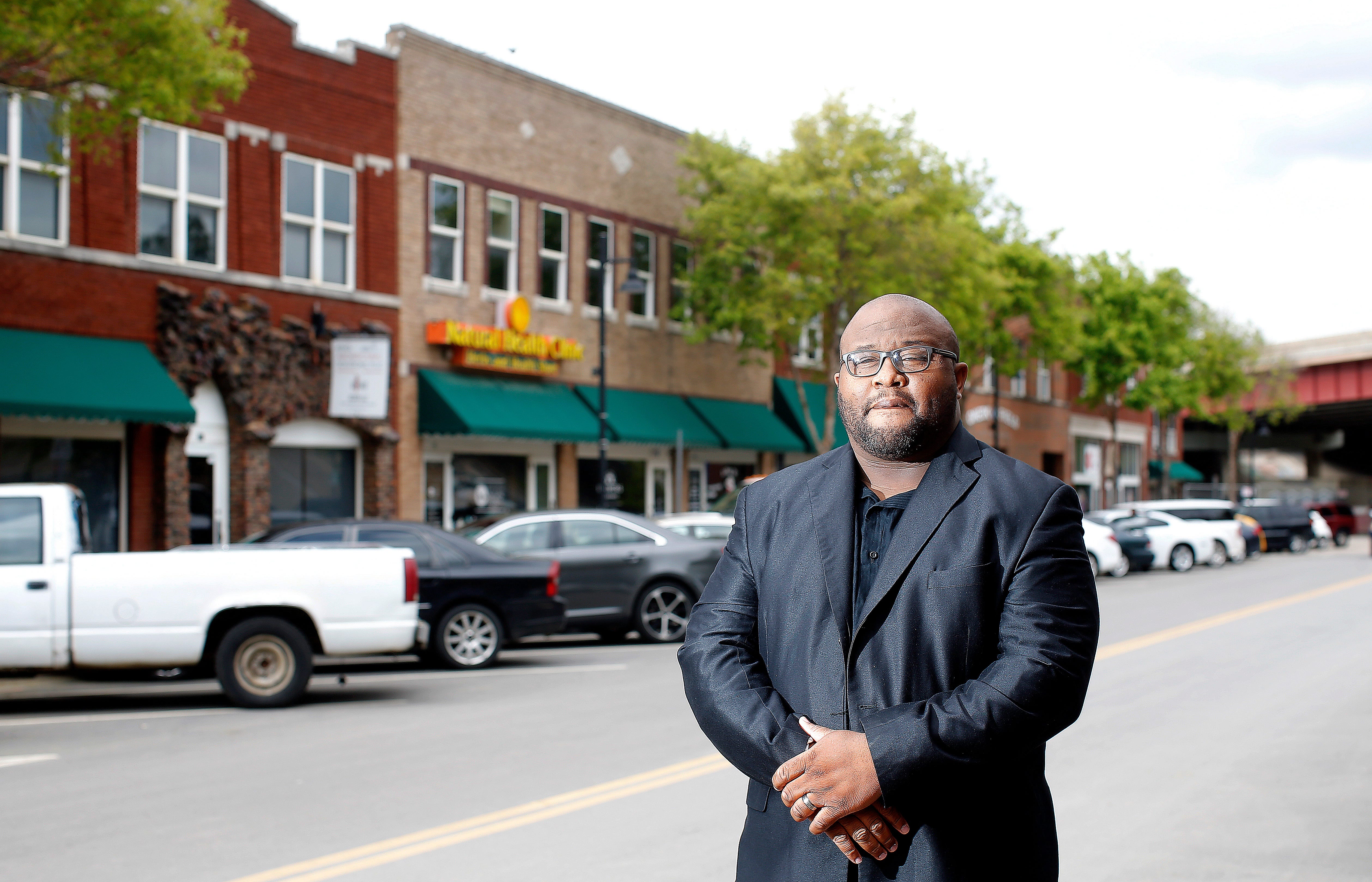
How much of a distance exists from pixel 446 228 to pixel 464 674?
12.9 meters

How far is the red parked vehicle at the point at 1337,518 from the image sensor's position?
48.2m

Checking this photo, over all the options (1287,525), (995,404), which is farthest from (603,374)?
(1287,525)

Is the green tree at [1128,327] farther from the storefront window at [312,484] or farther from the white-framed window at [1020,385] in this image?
the storefront window at [312,484]

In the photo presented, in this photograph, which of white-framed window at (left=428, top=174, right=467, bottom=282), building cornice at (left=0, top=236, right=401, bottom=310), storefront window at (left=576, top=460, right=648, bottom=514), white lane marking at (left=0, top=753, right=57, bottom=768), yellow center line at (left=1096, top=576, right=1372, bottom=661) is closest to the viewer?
white lane marking at (left=0, top=753, right=57, bottom=768)

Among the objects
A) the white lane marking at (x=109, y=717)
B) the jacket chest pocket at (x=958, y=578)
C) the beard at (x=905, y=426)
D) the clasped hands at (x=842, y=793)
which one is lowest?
the white lane marking at (x=109, y=717)

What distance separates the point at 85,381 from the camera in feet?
57.5

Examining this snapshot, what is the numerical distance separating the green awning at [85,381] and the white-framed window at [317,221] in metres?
3.45

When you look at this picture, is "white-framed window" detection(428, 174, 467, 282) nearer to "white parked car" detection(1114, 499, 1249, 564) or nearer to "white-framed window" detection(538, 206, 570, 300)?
"white-framed window" detection(538, 206, 570, 300)

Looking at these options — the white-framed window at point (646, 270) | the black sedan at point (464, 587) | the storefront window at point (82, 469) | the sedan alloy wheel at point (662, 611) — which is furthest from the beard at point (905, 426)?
the white-framed window at point (646, 270)

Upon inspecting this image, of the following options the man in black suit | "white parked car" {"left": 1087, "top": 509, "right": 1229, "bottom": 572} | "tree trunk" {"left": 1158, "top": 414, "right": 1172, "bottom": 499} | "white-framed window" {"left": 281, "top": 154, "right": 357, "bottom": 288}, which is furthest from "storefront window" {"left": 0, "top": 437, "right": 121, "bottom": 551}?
"tree trunk" {"left": 1158, "top": 414, "right": 1172, "bottom": 499}

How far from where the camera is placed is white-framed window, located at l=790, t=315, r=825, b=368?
29609 mm

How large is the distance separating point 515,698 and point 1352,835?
6739mm

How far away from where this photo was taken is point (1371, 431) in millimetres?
91500

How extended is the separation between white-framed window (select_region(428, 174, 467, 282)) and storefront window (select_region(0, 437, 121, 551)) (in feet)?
23.7
